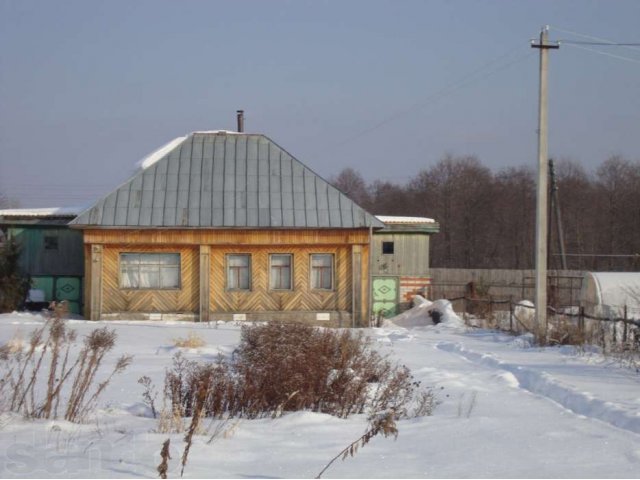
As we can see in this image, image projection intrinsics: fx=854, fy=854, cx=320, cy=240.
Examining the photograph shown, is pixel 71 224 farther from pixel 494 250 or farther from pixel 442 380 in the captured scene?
pixel 494 250

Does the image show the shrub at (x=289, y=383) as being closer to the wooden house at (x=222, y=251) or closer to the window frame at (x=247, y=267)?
the wooden house at (x=222, y=251)

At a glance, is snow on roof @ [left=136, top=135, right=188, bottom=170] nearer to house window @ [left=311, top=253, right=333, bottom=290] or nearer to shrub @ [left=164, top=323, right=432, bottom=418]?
house window @ [left=311, top=253, right=333, bottom=290]

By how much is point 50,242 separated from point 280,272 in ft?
31.9

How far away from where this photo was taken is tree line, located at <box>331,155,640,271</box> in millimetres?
66062

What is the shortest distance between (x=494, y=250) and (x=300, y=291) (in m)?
45.1

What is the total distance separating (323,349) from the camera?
1091cm

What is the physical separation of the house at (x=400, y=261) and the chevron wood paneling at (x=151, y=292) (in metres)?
10.2

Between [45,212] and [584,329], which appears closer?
[584,329]

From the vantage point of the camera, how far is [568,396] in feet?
38.2

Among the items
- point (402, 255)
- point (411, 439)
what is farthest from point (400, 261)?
point (411, 439)

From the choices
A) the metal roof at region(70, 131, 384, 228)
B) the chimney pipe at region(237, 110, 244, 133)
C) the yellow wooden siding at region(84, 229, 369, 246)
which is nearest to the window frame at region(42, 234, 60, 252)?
the metal roof at region(70, 131, 384, 228)

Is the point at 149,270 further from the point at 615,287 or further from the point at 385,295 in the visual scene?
the point at 615,287

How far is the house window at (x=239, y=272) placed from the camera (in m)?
28.9

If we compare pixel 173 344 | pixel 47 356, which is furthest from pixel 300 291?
pixel 47 356
